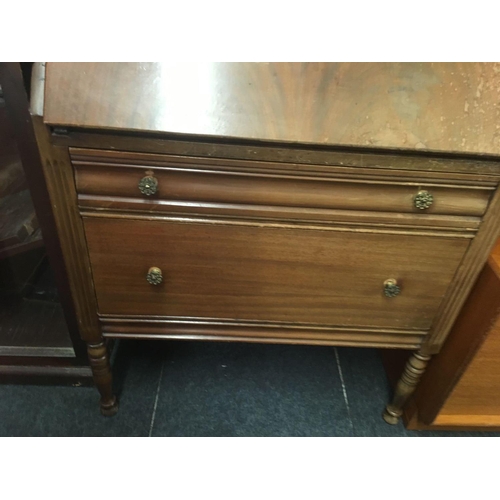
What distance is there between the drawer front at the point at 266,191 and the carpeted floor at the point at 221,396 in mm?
667

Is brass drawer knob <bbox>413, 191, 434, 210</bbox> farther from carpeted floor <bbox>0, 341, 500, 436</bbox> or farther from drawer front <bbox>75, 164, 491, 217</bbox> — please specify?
carpeted floor <bbox>0, 341, 500, 436</bbox>

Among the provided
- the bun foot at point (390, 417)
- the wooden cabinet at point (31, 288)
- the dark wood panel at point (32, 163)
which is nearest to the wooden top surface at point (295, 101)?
the dark wood panel at point (32, 163)

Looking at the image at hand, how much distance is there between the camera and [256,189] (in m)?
0.76

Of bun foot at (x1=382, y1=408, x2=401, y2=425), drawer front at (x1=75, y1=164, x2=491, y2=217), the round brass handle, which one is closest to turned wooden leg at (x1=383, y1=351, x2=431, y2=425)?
bun foot at (x1=382, y1=408, x2=401, y2=425)

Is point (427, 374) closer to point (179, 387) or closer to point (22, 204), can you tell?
point (179, 387)

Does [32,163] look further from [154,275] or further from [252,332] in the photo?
[252,332]

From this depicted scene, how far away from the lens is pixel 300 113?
70 cm

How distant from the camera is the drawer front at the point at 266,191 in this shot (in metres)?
0.75

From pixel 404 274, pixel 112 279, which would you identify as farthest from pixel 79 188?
pixel 404 274

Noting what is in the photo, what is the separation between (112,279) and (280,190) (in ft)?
1.22

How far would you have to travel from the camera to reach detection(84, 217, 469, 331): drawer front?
2.68ft

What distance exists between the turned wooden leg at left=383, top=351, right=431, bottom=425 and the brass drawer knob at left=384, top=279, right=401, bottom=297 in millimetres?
221

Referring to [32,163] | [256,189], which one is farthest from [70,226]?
[256,189]

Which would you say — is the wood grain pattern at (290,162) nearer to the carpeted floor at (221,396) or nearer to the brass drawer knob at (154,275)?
the brass drawer knob at (154,275)
